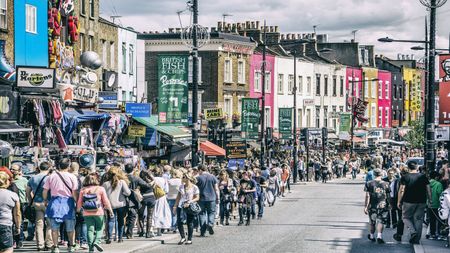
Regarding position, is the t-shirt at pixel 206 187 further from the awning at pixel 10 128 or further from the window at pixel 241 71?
the window at pixel 241 71

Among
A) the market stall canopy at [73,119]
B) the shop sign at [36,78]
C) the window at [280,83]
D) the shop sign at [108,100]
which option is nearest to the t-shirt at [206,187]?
the shop sign at [36,78]

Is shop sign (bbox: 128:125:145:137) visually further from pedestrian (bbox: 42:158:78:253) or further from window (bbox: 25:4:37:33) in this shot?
pedestrian (bbox: 42:158:78:253)

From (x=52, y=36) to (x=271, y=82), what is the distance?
33.1m

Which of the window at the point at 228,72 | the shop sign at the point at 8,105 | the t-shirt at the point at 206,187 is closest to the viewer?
the t-shirt at the point at 206,187

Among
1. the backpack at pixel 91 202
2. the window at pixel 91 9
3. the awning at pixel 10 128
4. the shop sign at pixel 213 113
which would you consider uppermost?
the window at pixel 91 9

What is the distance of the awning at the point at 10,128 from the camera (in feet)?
83.3

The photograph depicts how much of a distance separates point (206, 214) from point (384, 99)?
237 ft

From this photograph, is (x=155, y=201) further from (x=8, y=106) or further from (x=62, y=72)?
(x=62, y=72)

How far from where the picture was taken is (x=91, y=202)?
17984 millimetres

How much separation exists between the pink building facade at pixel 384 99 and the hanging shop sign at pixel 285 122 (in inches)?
1552

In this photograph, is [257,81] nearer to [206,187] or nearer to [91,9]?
[91,9]

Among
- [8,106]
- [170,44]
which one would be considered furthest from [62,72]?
[170,44]

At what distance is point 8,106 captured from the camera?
87.2 ft

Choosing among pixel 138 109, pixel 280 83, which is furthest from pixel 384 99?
pixel 138 109
